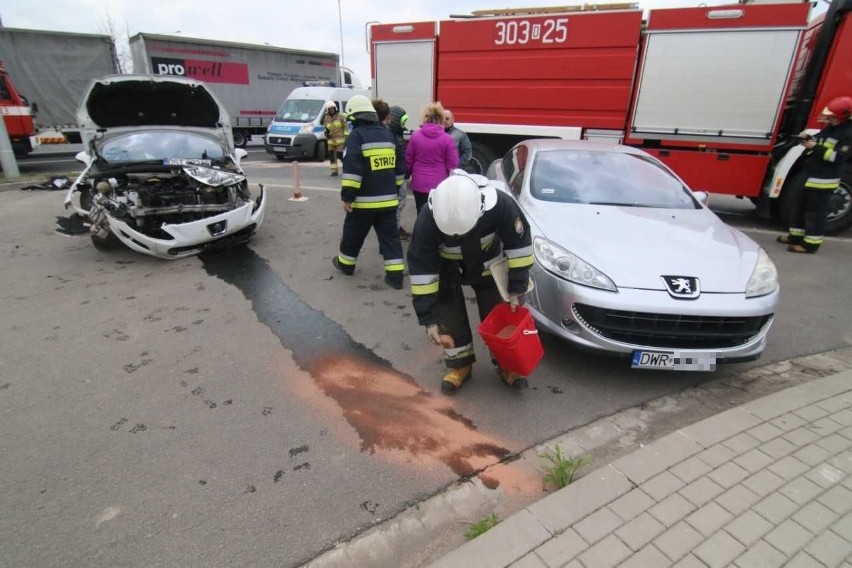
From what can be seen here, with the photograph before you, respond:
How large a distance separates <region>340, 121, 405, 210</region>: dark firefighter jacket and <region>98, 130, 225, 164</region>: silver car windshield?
2703mm

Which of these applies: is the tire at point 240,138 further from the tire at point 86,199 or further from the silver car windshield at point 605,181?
the silver car windshield at point 605,181

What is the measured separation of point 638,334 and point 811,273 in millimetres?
3789

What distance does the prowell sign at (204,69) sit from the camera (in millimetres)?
15372

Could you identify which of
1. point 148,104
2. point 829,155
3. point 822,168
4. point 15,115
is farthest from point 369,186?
point 15,115

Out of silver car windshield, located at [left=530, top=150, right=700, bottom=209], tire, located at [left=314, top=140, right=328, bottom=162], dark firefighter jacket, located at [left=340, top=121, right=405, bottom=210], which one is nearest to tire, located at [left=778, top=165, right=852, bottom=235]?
silver car windshield, located at [left=530, top=150, right=700, bottom=209]

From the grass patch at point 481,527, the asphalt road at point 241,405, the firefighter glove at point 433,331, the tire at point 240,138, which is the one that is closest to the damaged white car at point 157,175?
the asphalt road at point 241,405

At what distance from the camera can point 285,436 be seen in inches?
99.1

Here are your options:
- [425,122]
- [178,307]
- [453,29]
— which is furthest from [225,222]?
[453,29]

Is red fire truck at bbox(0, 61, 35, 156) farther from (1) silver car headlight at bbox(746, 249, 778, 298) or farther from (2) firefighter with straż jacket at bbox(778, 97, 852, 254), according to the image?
(2) firefighter with straż jacket at bbox(778, 97, 852, 254)

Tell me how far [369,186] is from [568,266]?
85.0 inches

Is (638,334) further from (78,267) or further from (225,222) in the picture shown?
(78,267)

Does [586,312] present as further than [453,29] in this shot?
No

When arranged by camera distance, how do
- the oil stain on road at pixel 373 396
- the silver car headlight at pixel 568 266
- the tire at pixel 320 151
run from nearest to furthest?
the oil stain on road at pixel 373 396 → the silver car headlight at pixel 568 266 → the tire at pixel 320 151

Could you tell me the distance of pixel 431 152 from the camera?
5012 mm
